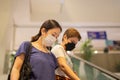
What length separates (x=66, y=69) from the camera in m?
2.06

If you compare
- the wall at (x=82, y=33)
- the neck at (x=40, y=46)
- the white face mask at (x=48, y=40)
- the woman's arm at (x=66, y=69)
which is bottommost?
the wall at (x=82, y=33)

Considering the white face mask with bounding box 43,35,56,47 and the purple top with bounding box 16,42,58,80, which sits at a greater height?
the white face mask with bounding box 43,35,56,47

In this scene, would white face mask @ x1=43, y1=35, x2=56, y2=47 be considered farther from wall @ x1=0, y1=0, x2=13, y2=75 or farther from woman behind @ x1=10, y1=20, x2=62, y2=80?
wall @ x1=0, y1=0, x2=13, y2=75

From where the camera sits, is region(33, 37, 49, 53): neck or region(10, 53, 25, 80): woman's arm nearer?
region(10, 53, 25, 80): woman's arm

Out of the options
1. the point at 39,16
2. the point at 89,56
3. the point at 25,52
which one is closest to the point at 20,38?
the point at 39,16

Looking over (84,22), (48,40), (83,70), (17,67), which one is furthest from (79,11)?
(17,67)


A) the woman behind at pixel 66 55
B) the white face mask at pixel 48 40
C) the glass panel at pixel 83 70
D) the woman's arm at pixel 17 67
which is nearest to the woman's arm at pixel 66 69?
the woman behind at pixel 66 55

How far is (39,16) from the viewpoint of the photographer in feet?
30.8

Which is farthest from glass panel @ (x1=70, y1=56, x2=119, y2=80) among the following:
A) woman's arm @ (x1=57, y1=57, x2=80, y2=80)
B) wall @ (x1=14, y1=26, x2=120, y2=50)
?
wall @ (x1=14, y1=26, x2=120, y2=50)

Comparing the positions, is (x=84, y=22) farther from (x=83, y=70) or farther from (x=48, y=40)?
(x=48, y=40)

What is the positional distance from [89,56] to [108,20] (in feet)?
7.69

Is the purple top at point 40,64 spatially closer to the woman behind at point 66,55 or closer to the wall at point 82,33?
the woman behind at point 66,55

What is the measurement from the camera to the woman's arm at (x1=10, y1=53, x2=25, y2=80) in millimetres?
1745

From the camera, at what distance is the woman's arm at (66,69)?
2.01 metres
